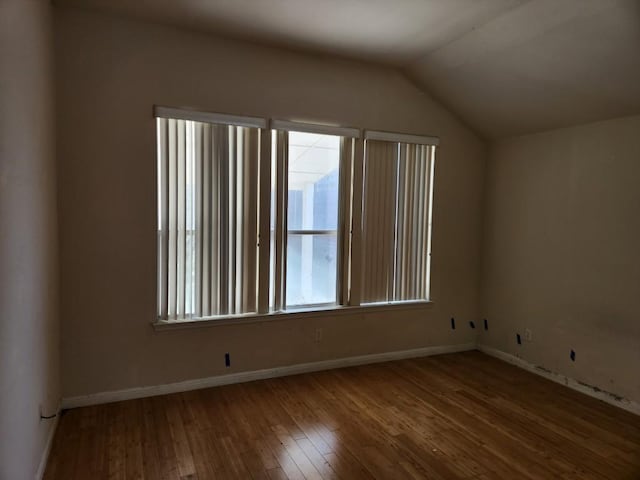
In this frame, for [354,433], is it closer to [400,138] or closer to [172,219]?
[172,219]

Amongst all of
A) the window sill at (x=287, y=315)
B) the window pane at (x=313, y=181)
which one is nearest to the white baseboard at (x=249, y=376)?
the window sill at (x=287, y=315)

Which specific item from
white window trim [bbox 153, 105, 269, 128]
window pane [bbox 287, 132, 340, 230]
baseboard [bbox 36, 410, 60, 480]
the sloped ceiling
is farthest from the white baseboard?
the sloped ceiling

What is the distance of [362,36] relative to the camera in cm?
318

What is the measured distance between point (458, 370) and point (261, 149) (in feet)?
8.87

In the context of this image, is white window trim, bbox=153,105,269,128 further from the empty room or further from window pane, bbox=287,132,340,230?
window pane, bbox=287,132,340,230

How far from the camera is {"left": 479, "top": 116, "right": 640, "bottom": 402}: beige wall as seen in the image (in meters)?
3.16

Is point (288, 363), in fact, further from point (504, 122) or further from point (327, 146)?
point (504, 122)

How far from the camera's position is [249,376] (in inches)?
137

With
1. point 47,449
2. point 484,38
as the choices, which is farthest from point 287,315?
point 484,38

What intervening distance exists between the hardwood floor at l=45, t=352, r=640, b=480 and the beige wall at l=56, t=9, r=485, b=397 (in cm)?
30

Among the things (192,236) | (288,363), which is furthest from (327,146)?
(288,363)

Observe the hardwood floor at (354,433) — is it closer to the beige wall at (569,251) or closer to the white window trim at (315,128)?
the beige wall at (569,251)

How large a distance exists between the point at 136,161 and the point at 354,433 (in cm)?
244

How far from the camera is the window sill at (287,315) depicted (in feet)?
10.5
